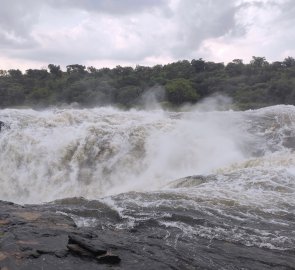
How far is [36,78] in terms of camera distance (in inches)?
2078

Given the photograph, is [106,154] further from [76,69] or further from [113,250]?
[76,69]

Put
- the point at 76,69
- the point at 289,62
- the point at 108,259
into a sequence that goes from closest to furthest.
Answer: the point at 108,259 < the point at 289,62 < the point at 76,69

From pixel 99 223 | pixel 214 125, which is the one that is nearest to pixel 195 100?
pixel 214 125

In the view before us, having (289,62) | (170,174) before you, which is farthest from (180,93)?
(170,174)

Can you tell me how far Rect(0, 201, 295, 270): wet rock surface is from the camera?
5.21 metres

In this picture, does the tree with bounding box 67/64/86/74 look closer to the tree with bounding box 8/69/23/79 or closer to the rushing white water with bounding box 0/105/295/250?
the tree with bounding box 8/69/23/79

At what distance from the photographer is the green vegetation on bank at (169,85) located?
3309 cm

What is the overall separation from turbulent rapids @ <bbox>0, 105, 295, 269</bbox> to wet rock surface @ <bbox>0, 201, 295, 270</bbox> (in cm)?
4

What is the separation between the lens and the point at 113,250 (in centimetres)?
565

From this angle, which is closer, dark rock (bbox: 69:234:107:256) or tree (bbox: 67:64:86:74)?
dark rock (bbox: 69:234:107:256)

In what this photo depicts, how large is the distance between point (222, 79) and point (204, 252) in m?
33.5

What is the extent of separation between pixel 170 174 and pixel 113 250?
7.00 metres

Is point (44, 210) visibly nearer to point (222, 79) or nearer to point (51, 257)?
point (51, 257)

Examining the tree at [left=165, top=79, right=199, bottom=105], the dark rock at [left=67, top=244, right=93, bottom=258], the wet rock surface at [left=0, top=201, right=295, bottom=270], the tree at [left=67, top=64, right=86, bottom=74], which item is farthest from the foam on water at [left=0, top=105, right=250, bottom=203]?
the tree at [left=67, top=64, right=86, bottom=74]
